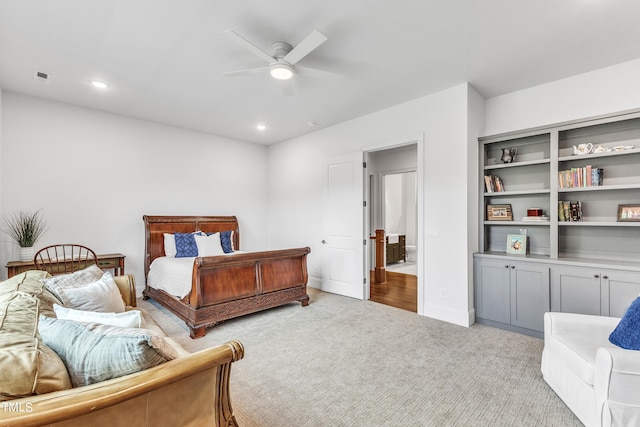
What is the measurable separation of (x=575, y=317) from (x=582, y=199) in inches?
70.7

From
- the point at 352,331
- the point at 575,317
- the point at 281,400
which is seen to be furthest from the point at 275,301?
the point at 575,317

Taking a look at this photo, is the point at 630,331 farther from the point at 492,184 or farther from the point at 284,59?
the point at 284,59

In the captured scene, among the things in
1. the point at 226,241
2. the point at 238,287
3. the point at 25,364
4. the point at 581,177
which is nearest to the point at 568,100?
the point at 581,177

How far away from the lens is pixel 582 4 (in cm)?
218

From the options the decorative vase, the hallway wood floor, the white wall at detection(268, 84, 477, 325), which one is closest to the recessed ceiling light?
the decorative vase

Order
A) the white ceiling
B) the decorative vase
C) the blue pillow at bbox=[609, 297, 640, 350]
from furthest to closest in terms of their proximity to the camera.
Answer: the decorative vase
the white ceiling
the blue pillow at bbox=[609, 297, 640, 350]

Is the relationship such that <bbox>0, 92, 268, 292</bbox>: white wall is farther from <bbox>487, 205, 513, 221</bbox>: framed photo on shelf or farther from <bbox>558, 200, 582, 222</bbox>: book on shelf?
→ <bbox>558, 200, 582, 222</bbox>: book on shelf

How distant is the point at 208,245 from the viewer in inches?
189

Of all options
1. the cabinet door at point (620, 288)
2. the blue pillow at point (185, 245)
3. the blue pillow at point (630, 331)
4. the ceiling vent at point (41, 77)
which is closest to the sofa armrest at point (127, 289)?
the blue pillow at point (185, 245)

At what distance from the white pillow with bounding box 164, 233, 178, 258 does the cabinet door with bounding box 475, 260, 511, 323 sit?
14.2 feet

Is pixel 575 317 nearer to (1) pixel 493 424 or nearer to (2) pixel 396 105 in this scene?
(1) pixel 493 424

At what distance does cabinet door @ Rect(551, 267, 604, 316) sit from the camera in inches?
111

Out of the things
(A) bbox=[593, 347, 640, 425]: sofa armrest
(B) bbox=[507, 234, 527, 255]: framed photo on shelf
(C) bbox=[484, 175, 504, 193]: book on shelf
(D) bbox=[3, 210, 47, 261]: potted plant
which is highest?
(C) bbox=[484, 175, 504, 193]: book on shelf

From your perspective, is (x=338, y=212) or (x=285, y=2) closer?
(x=285, y=2)
